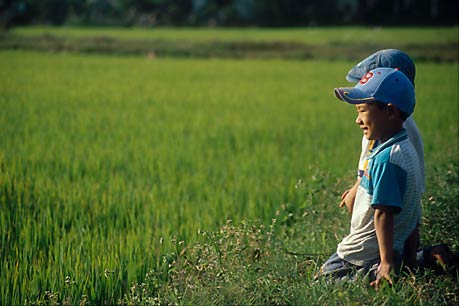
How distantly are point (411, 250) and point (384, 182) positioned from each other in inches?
15.0

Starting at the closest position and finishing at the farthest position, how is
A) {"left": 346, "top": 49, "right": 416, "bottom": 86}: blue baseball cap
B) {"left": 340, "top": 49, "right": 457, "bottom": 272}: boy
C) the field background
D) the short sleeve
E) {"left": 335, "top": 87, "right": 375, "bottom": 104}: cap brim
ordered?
the short sleeve
{"left": 335, "top": 87, "right": 375, "bottom": 104}: cap brim
{"left": 340, "top": 49, "right": 457, "bottom": 272}: boy
{"left": 346, "top": 49, "right": 416, "bottom": 86}: blue baseball cap
the field background

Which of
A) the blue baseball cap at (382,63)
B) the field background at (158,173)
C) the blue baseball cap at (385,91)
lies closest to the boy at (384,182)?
the blue baseball cap at (385,91)

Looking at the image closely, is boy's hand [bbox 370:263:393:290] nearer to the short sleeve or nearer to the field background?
the field background

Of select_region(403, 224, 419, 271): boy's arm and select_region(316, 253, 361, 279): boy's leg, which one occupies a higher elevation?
select_region(403, 224, 419, 271): boy's arm

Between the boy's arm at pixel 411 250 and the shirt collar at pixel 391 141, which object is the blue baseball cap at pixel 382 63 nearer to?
the shirt collar at pixel 391 141

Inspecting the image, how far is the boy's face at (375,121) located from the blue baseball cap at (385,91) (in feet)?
0.15

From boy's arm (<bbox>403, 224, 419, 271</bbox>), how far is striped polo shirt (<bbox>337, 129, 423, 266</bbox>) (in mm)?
43

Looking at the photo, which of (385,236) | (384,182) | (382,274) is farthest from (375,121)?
(382,274)

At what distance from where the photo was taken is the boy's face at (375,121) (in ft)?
8.18

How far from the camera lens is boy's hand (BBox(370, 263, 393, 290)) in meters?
2.38

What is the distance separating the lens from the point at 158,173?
17.6 ft

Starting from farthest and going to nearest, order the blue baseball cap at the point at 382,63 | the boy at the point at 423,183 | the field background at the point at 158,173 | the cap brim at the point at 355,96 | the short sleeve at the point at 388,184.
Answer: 1. the field background at the point at 158,173
2. the blue baseball cap at the point at 382,63
3. the boy at the point at 423,183
4. the cap brim at the point at 355,96
5. the short sleeve at the point at 388,184

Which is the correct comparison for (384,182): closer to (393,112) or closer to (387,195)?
(387,195)

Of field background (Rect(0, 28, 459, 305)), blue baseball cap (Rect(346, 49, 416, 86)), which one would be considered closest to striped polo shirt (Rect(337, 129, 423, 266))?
field background (Rect(0, 28, 459, 305))
